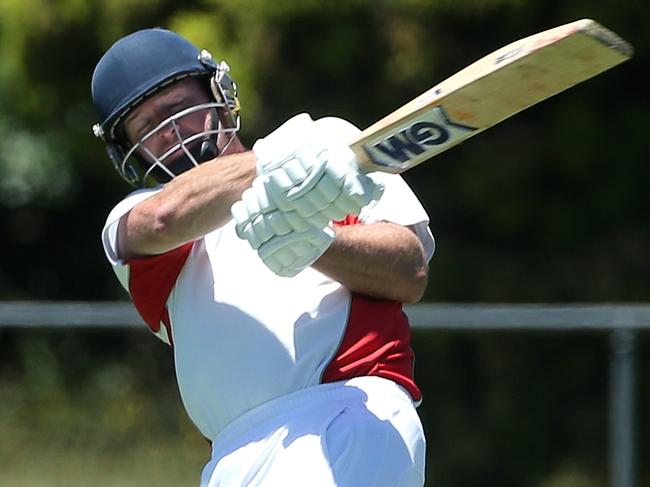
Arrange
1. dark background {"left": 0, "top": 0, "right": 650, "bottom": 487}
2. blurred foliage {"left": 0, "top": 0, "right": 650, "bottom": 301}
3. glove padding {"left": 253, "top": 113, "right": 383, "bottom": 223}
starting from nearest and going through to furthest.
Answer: glove padding {"left": 253, "top": 113, "right": 383, "bottom": 223}, dark background {"left": 0, "top": 0, "right": 650, "bottom": 487}, blurred foliage {"left": 0, "top": 0, "right": 650, "bottom": 301}

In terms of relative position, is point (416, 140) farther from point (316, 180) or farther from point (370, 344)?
point (370, 344)

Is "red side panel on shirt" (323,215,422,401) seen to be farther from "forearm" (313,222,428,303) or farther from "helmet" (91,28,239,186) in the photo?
"helmet" (91,28,239,186)

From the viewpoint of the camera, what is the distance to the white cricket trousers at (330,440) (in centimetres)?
289

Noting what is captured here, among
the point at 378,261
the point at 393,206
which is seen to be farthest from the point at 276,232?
the point at 393,206

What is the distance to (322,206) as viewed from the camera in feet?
8.54

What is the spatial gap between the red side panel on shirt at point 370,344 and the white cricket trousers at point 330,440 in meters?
0.02

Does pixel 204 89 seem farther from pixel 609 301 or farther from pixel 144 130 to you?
pixel 609 301

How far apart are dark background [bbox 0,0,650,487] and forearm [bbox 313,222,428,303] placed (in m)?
3.86

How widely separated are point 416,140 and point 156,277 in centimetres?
68

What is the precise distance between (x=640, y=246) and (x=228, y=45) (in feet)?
7.42

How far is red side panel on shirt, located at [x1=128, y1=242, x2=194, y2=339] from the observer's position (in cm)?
304

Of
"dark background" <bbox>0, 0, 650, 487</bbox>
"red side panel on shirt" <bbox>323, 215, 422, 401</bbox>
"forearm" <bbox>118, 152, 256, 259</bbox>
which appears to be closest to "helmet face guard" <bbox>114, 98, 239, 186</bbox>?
"forearm" <bbox>118, 152, 256, 259</bbox>

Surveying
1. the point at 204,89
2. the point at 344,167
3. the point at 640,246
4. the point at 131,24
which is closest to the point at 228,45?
the point at 131,24

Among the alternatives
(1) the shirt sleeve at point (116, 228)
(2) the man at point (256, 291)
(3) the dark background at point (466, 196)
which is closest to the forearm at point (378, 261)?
(2) the man at point (256, 291)
